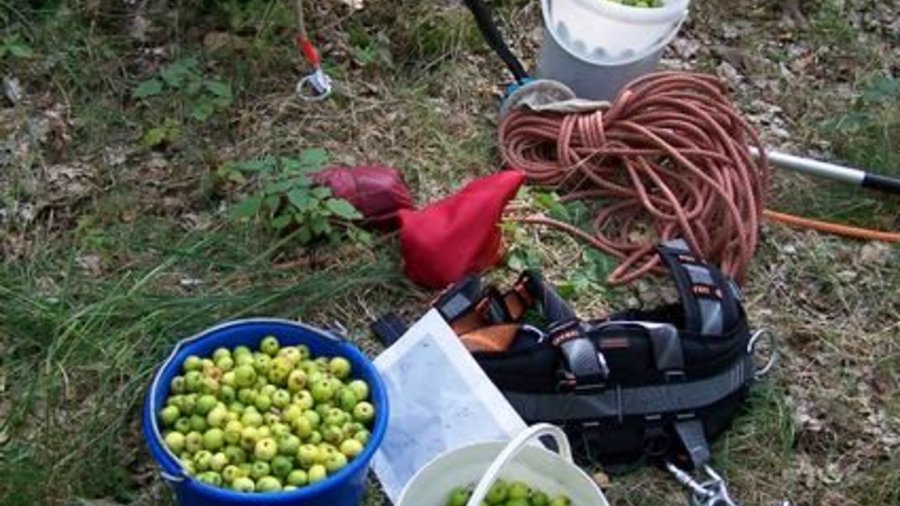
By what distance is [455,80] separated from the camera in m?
3.75

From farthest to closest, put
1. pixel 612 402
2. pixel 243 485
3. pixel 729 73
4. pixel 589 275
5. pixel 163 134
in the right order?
pixel 729 73
pixel 163 134
pixel 589 275
pixel 612 402
pixel 243 485

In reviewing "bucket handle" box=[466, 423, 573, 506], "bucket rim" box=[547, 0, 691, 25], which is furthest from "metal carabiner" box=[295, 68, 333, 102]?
"bucket handle" box=[466, 423, 573, 506]

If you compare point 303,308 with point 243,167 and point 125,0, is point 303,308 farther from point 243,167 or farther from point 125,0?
point 125,0

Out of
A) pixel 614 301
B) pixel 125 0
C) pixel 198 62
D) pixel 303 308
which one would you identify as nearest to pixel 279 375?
pixel 303 308

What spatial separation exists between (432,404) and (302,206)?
62cm

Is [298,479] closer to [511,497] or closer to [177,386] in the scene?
[177,386]

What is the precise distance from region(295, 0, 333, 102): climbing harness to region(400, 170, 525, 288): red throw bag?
0.69m

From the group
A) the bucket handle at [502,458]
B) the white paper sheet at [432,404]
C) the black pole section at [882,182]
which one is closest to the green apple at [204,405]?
the white paper sheet at [432,404]

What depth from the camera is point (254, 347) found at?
2.51 metres

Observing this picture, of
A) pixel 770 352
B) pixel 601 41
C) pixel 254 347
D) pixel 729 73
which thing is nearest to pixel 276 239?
pixel 254 347

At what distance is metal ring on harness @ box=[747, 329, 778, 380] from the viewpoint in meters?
2.92

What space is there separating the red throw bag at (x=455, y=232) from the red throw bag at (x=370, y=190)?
0.06 m

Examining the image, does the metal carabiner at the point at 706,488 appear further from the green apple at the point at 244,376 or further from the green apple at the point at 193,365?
the green apple at the point at 193,365

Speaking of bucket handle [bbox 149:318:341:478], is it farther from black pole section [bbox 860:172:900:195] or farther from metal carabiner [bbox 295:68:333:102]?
black pole section [bbox 860:172:900:195]
